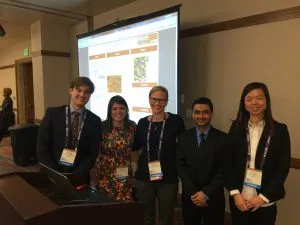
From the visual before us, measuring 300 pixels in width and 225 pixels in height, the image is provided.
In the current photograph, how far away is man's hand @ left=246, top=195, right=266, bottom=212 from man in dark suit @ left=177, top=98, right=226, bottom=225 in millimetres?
267

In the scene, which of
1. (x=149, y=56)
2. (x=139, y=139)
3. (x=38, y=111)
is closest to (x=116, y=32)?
(x=149, y=56)

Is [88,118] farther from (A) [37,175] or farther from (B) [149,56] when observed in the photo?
(B) [149,56]

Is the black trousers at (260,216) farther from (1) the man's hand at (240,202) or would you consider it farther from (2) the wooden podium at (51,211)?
(2) the wooden podium at (51,211)

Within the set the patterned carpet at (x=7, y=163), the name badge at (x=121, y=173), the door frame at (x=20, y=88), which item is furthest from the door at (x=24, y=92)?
the name badge at (x=121, y=173)

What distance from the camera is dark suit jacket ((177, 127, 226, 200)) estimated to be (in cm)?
189

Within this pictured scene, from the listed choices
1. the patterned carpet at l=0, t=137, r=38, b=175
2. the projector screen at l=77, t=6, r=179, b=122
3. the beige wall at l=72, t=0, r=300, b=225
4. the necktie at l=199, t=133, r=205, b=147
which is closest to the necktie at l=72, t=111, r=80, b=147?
the necktie at l=199, t=133, r=205, b=147

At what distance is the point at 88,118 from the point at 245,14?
1827 mm

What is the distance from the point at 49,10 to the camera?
4.36 meters

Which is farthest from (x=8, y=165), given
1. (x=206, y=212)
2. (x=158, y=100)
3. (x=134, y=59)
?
(x=206, y=212)

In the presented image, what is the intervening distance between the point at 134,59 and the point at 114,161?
1.70 meters

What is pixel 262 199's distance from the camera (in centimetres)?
162

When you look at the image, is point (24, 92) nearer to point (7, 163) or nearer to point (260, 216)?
point (7, 163)

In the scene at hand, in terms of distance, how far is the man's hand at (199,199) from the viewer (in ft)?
6.13

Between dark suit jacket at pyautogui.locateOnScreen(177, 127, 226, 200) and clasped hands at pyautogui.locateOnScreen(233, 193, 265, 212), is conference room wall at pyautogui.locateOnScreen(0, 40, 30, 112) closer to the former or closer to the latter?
dark suit jacket at pyautogui.locateOnScreen(177, 127, 226, 200)
